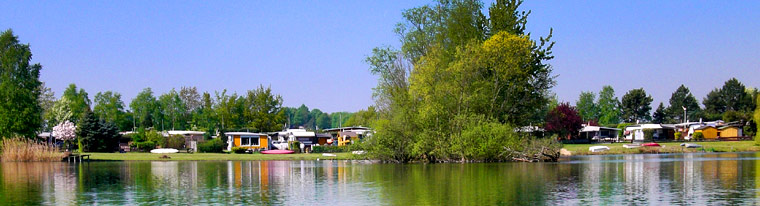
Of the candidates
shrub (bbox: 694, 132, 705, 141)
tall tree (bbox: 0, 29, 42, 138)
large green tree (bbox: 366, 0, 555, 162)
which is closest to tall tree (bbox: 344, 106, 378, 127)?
large green tree (bbox: 366, 0, 555, 162)

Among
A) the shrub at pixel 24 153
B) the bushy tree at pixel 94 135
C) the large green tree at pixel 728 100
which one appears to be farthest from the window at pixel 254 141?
the large green tree at pixel 728 100

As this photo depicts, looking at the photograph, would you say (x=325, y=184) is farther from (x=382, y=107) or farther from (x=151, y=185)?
(x=382, y=107)

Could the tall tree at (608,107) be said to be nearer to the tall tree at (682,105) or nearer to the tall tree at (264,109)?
the tall tree at (682,105)

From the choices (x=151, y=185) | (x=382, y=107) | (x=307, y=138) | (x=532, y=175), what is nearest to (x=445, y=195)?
(x=532, y=175)

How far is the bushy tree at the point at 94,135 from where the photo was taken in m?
93.1

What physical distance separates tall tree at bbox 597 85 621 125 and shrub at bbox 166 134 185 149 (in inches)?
4872

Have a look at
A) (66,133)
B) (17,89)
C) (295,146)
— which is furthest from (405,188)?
(66,133)

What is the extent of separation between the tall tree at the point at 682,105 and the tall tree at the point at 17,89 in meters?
151

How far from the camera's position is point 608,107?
197m

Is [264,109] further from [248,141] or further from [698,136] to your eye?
[698,136]

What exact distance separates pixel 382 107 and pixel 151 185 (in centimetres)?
3175

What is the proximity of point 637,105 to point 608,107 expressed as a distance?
11.3 metres

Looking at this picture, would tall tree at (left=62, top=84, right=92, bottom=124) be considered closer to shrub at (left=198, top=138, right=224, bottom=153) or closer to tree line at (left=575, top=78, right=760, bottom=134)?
shrub at (left=198, top=138, right=224, bottom=153)

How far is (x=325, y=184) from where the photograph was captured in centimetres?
3747
